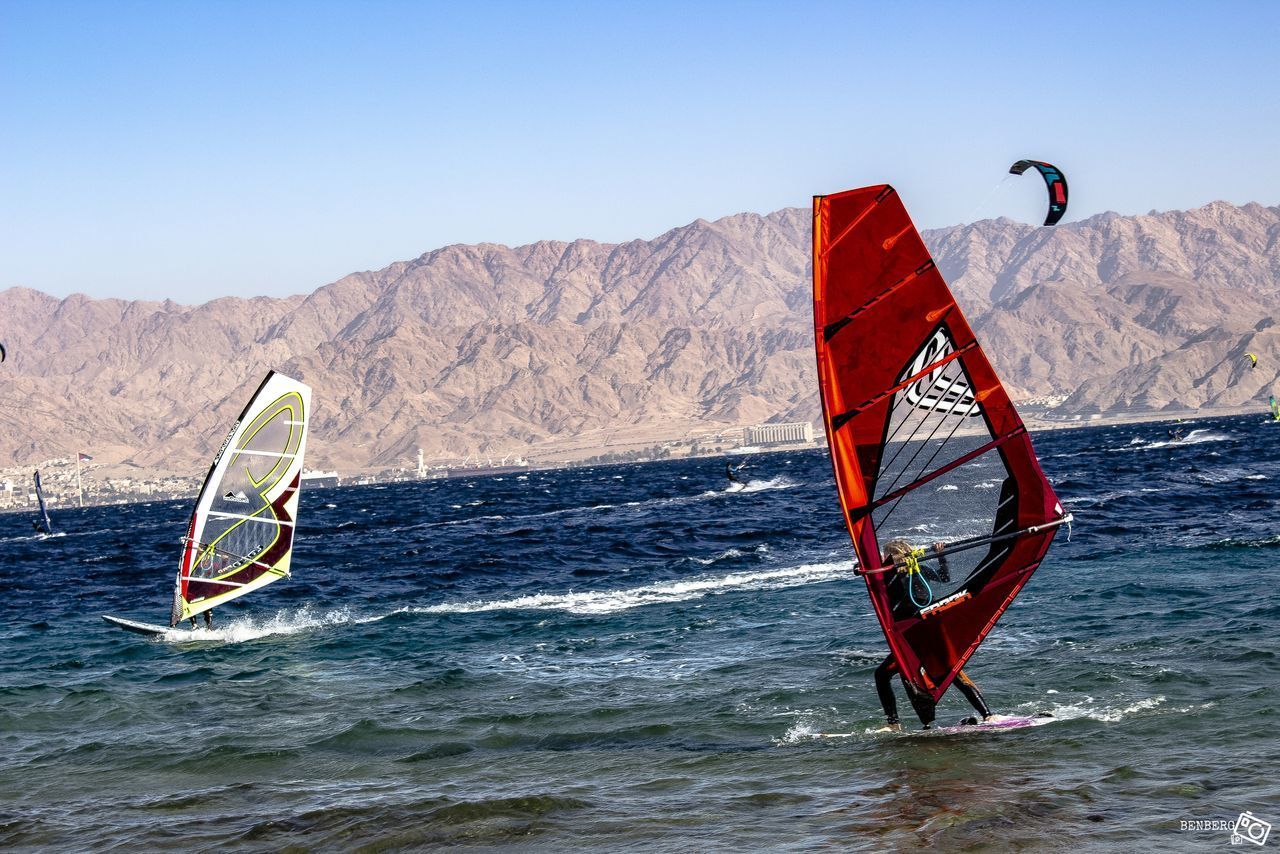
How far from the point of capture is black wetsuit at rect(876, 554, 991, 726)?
13305 millimetres

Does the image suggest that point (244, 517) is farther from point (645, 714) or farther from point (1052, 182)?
point (1052, 182)

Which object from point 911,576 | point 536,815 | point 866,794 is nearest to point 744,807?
point 866,794

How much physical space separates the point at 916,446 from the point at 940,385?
66cm

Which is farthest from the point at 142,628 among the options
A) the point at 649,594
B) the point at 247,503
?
the point at 649,594

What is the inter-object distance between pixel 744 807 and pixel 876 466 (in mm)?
3634

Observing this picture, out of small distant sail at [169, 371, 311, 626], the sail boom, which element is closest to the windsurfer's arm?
small distant sail at [169, 371, 311, 626]

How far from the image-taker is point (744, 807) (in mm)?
11812

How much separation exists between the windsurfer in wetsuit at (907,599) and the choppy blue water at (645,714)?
0.44 metres

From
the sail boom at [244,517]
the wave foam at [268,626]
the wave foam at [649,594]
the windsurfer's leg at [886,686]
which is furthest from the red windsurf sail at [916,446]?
the sail boom at [244,517]

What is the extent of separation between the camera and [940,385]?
1310cm

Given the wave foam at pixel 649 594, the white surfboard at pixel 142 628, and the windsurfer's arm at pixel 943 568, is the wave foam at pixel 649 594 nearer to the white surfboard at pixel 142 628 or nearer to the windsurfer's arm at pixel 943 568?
the white surfboard at pixel 142 628

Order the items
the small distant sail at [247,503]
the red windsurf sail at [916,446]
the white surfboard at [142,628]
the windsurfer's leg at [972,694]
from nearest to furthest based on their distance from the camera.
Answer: the red windsurf sail at [916,446] < the windsurfer's leg at [972,694] < the small distant sail at [247,503] < the white surfboard at [142,628]

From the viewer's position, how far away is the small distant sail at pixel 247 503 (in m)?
26.0

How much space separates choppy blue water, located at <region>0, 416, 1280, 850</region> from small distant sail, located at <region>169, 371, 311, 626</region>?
1.19 meters
